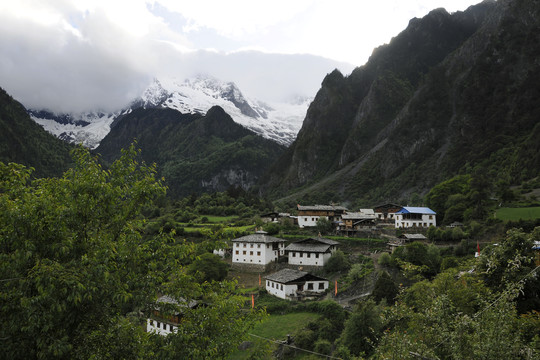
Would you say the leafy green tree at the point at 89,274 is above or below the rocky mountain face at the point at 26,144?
below

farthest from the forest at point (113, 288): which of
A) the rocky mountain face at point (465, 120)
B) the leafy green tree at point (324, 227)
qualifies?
the rocky mountain face at point (465, 120)

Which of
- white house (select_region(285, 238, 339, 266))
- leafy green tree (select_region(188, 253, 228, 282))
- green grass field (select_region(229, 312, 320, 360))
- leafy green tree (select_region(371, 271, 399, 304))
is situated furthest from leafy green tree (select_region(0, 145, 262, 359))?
white house (select_region(285, 238, 339, 266))

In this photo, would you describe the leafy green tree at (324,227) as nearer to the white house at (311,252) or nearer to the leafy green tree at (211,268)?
the white house at (311,252)

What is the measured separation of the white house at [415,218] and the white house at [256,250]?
87.0ft

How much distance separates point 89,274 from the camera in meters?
8.44

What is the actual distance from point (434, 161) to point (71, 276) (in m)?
156

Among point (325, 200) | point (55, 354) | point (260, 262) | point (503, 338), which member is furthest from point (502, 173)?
point (55, 354)

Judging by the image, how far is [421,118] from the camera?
558 ft

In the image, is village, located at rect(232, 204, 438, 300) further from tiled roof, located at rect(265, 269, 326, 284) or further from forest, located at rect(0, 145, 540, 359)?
forest, located at rect(0, 145, 540, 359)

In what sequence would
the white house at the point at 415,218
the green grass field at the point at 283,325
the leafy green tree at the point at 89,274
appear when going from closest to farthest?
the leafy green tree at the point at 89,274 < the green grass field at the point at 283,325 < the white house at the point at 415,218

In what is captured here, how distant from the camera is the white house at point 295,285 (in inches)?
1756

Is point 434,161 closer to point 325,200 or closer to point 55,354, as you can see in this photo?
point 325,200

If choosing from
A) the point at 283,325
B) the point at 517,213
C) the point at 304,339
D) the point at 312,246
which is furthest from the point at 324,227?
the point at 304,339

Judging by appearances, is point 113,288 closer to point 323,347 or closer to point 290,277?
point 323,347
